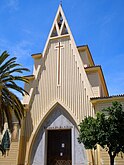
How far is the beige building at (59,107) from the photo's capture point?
61.9 ft

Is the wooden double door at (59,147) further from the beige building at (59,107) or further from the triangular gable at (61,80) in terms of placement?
the triangular gable at (61,80)

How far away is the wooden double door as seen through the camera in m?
19.0

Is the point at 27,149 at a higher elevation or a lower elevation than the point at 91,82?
lower

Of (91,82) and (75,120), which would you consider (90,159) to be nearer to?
(75,120)

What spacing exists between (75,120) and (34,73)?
7.30 meters

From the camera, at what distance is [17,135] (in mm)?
19984

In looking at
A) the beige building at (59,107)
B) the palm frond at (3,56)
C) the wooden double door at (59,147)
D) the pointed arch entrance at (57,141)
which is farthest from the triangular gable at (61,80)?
the palm frond at (3,56)

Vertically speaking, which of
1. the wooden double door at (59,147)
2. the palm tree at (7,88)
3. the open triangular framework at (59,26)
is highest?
the open triangular framework at (59,26)

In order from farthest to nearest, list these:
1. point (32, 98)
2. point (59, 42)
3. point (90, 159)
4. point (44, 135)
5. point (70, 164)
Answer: point (59, 42), point (32, 98), point (44, 135), point (70, 164), point (90, 159)

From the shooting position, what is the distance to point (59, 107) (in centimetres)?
2030

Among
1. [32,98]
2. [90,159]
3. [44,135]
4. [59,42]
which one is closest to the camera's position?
[90,159]

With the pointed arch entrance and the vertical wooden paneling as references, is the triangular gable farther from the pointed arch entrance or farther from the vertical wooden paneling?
the pointed arch entrance

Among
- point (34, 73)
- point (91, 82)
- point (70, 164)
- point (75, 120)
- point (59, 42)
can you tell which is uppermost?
point (59, 42)

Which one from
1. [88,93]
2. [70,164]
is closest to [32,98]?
[88,93]
